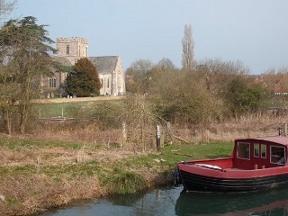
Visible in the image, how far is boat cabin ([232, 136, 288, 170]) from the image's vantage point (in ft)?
61.3

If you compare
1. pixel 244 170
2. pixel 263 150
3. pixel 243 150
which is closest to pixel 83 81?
pixel 243 150

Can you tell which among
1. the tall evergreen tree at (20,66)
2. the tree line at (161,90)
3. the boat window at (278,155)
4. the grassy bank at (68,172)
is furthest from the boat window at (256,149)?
the tall evergreen tree at (20,66)

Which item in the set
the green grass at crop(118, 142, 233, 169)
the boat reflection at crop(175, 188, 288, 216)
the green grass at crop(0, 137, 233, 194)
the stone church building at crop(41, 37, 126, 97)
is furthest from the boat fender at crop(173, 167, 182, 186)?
the stone church building at crop(41, 37, 126, 97)

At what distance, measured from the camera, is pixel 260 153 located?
19219mm

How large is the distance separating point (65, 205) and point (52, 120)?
15.8 metres

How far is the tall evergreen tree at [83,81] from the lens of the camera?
70.7 meters

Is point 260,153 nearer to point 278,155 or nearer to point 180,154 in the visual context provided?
point 278,155

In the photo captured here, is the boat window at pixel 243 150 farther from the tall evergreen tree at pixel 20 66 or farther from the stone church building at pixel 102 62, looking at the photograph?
the stone church building at pixel 102 62

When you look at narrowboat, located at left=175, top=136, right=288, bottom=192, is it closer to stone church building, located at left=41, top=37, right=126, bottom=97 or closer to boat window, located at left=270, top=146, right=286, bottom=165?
boat window, located at left=270, top=146, right=286, bottom=165

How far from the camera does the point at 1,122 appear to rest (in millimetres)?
27875

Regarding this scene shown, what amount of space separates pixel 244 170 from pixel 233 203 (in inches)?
62.8

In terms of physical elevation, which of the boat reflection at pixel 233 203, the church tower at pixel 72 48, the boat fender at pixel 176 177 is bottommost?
the boat reflection at pixel 233 203

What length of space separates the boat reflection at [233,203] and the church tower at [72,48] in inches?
3184

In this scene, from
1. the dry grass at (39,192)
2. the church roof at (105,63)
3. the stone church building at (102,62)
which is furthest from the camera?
the church roof at (105,63)
